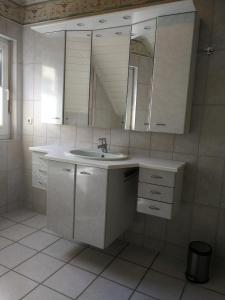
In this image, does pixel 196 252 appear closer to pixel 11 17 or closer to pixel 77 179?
pixel 77 179

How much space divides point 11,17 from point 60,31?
60cm

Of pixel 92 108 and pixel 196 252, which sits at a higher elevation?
Result: pixel 92 108

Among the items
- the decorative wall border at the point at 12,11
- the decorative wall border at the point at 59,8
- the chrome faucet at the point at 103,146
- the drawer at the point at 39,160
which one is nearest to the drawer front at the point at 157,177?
the chrome faucet at the point at 103,146

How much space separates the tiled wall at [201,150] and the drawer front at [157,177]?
12.6 inches

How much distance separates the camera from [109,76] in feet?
6.95

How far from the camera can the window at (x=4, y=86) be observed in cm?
251

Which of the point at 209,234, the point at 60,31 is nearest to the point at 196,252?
the point at 209,234

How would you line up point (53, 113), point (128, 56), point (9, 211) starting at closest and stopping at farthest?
point (128, 56) < point (53, 113) < point (9, 211)

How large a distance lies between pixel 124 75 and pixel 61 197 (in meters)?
1.16

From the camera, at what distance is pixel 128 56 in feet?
6.60

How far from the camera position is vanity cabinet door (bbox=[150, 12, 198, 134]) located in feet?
5.59

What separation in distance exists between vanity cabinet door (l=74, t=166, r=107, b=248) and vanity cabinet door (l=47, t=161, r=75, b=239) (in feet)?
0.19

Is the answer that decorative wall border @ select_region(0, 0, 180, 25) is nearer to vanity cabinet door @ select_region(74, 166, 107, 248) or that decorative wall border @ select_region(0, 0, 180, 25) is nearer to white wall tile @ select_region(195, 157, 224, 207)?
white wall tile @ select_region(195, 157, 224, 207)

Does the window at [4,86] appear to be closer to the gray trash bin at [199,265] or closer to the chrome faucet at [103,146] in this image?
the chrome faucet at [103,146]
